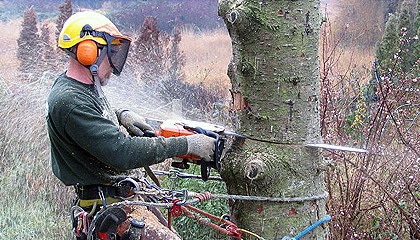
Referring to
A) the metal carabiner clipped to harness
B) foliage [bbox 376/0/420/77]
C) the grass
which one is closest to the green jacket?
the metal carabiner clipped to harness

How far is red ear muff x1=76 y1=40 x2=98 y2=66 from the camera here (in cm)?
263

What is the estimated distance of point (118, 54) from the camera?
9.29 feet

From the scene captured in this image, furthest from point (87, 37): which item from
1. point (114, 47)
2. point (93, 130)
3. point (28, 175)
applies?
point (28, 175)

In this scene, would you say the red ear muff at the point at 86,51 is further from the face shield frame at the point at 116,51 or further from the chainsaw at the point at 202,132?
the chainsaw at the point at 202,132

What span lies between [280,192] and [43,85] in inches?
203

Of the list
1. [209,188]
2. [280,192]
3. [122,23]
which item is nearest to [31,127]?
[209,188]

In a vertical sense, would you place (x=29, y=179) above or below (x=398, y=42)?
below

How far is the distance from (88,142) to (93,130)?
0.21 feet

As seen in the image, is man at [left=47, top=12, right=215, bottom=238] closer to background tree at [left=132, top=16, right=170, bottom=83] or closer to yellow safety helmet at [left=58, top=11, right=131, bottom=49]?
yellow safety helmet at [left=58, top=11, right=131, bottom=49]

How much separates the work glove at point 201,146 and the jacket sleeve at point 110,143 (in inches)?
2.8

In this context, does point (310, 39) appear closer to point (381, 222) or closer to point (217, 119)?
point (381, 222)

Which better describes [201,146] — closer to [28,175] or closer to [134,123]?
[134,123]

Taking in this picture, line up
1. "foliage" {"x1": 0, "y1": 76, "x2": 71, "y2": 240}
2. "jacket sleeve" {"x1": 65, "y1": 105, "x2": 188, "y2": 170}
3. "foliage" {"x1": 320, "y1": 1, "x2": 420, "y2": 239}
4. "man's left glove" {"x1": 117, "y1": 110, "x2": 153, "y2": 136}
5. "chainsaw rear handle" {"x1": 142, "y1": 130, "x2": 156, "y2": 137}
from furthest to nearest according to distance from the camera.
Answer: "foliage" {"x1": 0, "y1": 76, "x2": 71, "y2": 240} → "foliage" {"x1": 320, "y1": 1, "x2": 420, "y2": 239} → "man's left glove" {"x1": 117, "y1": 110, "x2": 153, "y2": 136} → "chainsaw rear handle" {"x1": 142, "y1": 130, "x2": 156, "y2": 137} → "jacket sleeve" {"x1": 65, "y1": 105, "x2": 188, "y2": 170}

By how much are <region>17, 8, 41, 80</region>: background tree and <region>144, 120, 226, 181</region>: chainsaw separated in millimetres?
5493
